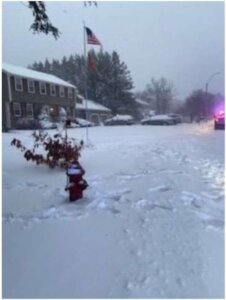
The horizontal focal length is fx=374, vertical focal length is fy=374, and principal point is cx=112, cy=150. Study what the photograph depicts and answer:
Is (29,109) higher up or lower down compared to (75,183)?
higher up

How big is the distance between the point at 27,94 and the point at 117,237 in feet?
109

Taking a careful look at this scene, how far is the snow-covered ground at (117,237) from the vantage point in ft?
9.52

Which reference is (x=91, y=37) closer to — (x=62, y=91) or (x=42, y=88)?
(x=42, y=88)

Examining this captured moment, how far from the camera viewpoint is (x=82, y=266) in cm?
320

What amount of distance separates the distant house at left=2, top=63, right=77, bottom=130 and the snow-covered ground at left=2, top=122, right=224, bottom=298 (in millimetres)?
24256

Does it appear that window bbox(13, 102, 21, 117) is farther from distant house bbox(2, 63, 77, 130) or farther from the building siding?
the building siding

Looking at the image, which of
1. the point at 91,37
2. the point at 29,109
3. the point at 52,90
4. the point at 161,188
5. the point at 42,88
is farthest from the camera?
the point at 52,90

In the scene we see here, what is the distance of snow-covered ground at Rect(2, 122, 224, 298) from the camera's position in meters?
2.90

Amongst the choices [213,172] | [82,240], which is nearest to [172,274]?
[82,240]

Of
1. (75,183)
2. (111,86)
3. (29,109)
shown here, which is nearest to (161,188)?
(75,183)

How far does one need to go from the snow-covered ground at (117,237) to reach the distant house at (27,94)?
24.3 meters

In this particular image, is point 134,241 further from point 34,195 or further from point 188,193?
point 34,195

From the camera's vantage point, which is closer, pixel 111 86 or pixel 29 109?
pixel 29 109

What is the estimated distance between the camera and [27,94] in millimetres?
35406
